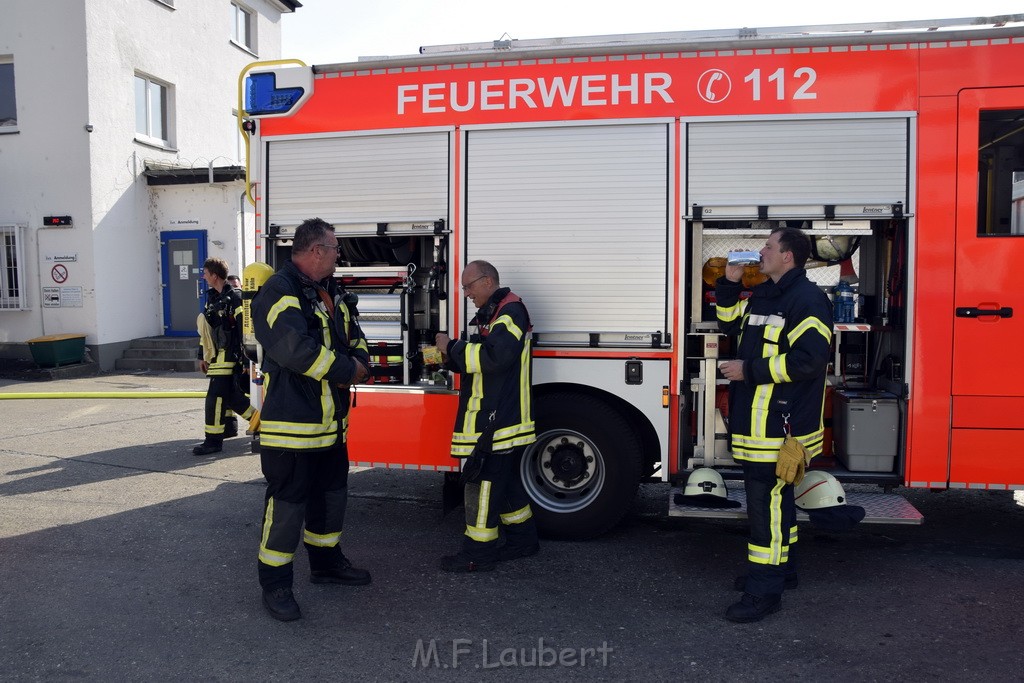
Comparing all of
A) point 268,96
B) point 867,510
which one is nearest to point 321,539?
point 268,96

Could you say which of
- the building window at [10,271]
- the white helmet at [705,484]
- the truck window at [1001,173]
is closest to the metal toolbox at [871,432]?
the white helmet at [705,484]

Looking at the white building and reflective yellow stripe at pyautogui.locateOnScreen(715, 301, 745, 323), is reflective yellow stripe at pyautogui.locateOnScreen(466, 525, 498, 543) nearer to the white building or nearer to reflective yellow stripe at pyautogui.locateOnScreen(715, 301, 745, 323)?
reflective yellow stripe at pyautogui.locateOnScreen(715, 301, 745, 323)

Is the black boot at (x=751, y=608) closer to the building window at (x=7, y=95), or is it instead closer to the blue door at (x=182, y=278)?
the blue door at (x=182, y=278)

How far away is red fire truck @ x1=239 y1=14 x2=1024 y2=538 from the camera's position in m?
4.44

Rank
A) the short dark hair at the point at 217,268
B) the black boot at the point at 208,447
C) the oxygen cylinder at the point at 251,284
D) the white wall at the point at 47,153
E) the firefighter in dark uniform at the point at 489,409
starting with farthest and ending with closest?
the white wall at the point at 47,153 < the short dark hair at the point at 217,268 < the black boot at the point at 208,447 < the oxygen cylinder at the point at 251,284 < the firefighter in dark uniform at the point at 489,409

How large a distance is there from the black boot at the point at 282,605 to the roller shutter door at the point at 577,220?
2050mm

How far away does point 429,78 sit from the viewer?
196 inches

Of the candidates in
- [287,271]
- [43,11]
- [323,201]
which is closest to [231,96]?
[43,11]

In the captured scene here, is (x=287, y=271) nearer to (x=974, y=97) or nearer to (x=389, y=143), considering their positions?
(x=389, y=143)

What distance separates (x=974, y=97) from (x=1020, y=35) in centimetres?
40

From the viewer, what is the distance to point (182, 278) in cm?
1481

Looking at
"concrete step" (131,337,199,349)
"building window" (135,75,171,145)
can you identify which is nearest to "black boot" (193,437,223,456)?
"concrete step" (131,337,199,349)

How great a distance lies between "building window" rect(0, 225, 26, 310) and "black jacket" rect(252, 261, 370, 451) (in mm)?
12065

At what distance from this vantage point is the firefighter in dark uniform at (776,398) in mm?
3816
